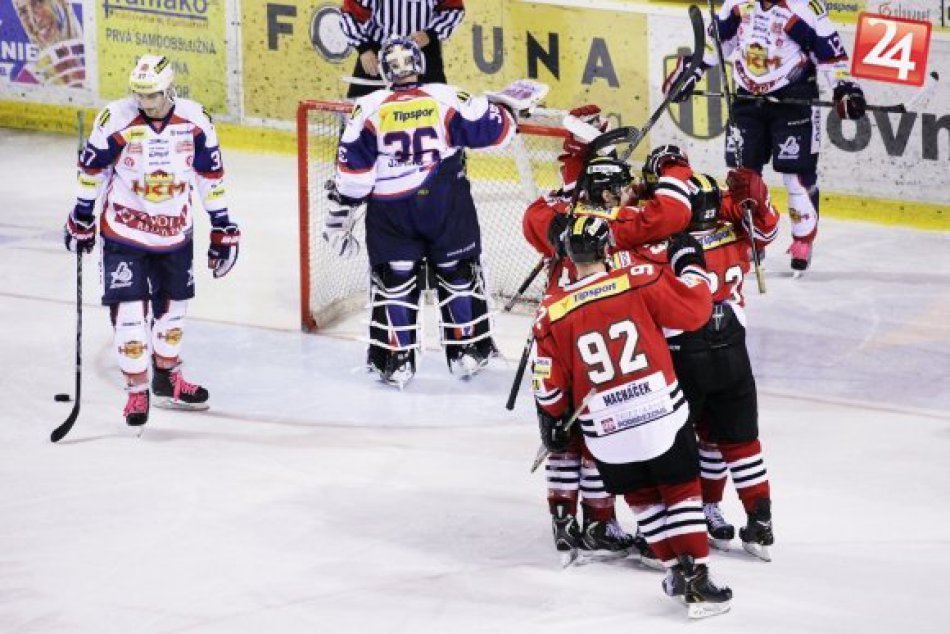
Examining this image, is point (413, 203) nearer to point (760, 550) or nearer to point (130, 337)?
point (130, 337)

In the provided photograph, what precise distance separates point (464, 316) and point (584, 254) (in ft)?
8.74

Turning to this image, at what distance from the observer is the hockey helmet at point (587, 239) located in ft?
17.6

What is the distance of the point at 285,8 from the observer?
461 inches

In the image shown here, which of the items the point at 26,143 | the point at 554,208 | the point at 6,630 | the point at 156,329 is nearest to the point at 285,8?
the point at 26,143

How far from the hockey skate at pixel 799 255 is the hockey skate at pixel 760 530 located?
357cm

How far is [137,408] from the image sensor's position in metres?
7.34

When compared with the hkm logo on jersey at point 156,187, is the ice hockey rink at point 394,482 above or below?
below

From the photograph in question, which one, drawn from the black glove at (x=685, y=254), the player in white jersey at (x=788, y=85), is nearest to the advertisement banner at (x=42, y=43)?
the player in white jersey at (x=788, y=85)

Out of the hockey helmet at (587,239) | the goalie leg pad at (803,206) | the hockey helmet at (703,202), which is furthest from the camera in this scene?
the goalie leg pad at (803,206)

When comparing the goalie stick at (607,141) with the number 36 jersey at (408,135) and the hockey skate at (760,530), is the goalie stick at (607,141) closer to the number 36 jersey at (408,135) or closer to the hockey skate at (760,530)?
the number 36 jersey at (408,135)

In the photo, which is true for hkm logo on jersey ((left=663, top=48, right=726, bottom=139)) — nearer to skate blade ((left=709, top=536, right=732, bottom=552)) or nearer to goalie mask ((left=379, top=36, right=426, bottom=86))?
goalie mask ((left=379, top=36, right=426, bottom=86))

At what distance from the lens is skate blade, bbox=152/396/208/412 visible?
7637mm

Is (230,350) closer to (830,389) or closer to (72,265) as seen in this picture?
(72,265)

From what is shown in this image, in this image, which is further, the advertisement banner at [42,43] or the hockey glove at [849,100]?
the advertisement banner at [42,43]
